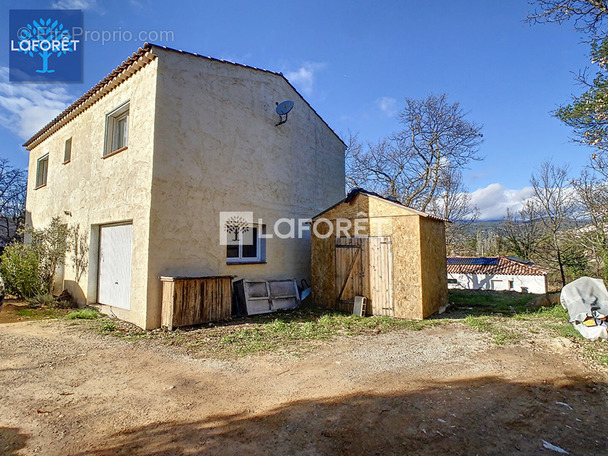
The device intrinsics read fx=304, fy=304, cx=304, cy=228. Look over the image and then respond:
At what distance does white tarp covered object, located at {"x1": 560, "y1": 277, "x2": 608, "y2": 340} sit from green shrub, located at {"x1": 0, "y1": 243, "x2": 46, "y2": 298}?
48.2 feet

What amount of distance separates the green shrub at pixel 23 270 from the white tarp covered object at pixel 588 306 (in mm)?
14703

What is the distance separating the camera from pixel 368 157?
2377cm

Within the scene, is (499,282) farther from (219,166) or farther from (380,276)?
(219,166)

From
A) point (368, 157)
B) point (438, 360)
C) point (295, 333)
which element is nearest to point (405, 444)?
point (438, 360)

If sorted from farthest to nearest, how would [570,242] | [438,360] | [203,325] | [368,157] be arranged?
[368,157], [570,242], [203,325], [438,360]

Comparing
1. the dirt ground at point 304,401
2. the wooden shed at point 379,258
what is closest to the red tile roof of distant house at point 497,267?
the wooden shed at point 379,258

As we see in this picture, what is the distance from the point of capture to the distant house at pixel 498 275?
85.8 feet

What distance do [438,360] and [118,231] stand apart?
802cm

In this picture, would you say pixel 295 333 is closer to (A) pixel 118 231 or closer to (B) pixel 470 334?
(B) pixel 470 334

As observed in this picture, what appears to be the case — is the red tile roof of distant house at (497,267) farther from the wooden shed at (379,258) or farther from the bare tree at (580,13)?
the bare tree at (580,13)

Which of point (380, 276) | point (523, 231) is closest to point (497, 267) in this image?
point (523, 231)

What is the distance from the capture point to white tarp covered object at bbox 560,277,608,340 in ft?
20.1

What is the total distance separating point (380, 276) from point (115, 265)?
23.6 feet

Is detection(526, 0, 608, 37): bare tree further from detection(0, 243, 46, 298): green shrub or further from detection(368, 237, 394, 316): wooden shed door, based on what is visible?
detection(0, 243, 46, 298): green shrub
